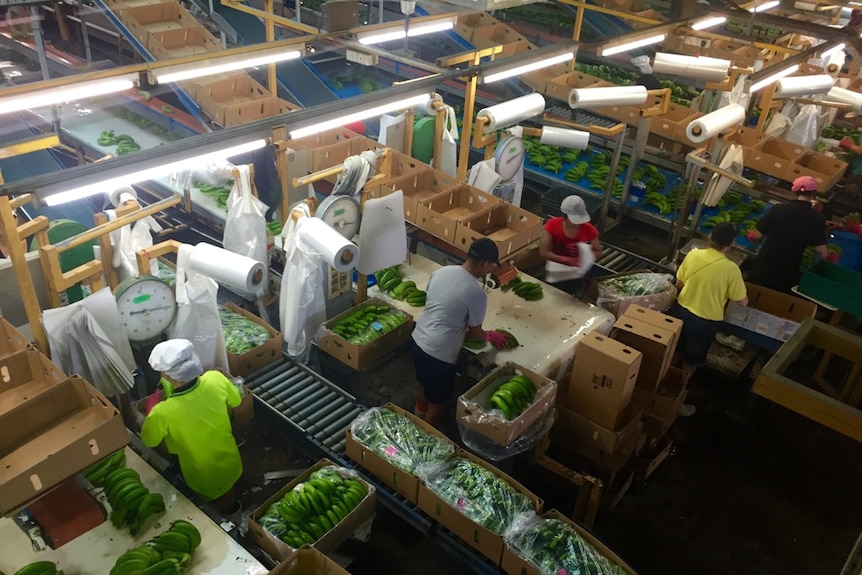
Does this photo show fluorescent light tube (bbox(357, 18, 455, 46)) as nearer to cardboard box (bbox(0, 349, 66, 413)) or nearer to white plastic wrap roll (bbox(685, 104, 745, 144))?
white plastic wrap roll (bbox(685, 104, 745, 144))

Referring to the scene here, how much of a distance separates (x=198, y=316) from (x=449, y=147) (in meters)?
3.25

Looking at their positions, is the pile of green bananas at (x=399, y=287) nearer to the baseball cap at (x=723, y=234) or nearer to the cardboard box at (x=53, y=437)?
the baseball cap at (x=723, y=234)

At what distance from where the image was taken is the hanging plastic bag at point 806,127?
9016 millimetres

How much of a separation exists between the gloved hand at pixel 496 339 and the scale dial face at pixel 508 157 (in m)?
2.08

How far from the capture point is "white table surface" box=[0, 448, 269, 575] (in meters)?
3.55

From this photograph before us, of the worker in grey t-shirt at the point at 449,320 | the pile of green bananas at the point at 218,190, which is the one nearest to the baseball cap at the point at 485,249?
the worker in grey t-shirt at the point at 449,320

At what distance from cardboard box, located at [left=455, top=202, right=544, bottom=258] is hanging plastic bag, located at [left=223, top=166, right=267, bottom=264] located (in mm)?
1635

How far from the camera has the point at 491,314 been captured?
19.4 ft

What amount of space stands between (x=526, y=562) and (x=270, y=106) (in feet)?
20.6

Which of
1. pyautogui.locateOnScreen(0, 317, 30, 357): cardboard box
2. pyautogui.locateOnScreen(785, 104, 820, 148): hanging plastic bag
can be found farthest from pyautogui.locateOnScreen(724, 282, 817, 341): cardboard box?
pyautogui.locateOnScreen(0, 317, 30, 357): cardboard box

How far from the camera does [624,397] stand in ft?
15.6

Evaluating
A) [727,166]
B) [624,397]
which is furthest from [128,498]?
[727,166]

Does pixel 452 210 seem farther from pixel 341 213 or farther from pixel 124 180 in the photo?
pixel 124 180

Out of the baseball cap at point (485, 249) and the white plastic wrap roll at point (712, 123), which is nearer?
the baseball cap at point (485, 249)
